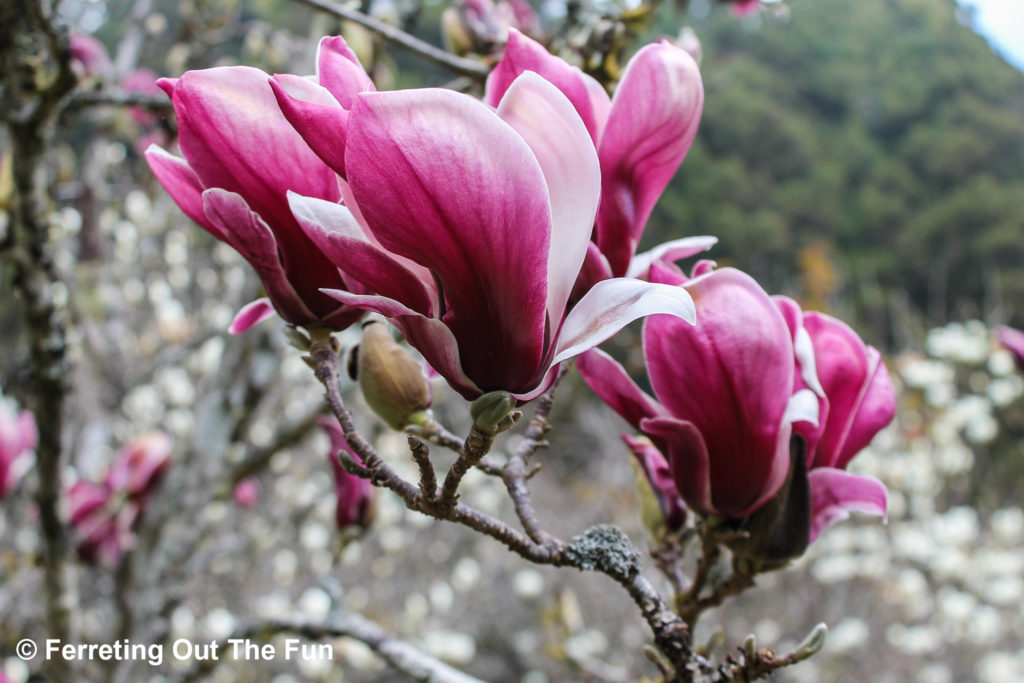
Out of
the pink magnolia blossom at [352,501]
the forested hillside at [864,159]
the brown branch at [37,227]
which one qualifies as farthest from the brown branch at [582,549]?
the forested hillside at [864,159]

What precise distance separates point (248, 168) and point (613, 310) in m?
0.18

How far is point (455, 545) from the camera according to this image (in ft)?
14.2

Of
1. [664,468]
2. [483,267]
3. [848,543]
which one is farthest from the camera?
[848,543]

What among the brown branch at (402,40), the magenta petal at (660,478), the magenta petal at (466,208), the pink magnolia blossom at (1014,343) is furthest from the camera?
the pink magnolia blossom at (1014,343)

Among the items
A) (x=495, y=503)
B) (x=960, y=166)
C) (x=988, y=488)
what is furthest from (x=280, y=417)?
(x=960, y=166)

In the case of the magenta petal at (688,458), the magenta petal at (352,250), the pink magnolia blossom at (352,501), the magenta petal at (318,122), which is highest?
the magenta petal at (318,122)

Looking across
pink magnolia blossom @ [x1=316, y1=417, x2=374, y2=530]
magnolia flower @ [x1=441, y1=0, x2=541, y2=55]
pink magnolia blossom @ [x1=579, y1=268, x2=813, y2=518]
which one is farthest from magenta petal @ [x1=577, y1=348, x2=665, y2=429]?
magnolia flower @ [x1=441, y1=0, x2=541, y2=55]

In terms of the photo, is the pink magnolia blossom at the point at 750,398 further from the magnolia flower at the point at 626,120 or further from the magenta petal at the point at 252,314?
the magenta petal at the point at 252,314

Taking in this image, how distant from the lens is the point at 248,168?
354 millimetres

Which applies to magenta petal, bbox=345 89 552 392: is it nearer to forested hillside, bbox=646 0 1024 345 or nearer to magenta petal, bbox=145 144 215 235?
magenta petal, bbox=145 144 215 235

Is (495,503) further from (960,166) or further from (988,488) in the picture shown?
(960,166)

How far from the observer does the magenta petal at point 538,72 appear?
1.24 feet

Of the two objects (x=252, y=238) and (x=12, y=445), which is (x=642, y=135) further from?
(x=12, y=445)

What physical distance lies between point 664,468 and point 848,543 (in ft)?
11.0
